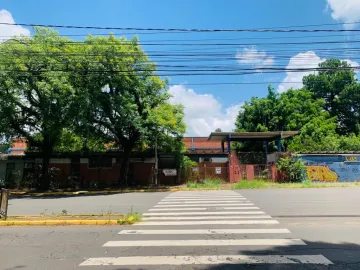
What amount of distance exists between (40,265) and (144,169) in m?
25.3

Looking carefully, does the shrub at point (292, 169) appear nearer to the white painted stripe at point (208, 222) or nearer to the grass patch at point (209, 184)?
the grass patch at point (209, 184)

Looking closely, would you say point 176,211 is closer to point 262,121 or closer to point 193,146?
point 262,121

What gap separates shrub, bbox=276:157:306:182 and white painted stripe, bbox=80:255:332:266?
23.1 meters

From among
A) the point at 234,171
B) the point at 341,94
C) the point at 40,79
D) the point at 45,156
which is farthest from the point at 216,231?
the point at 341,94

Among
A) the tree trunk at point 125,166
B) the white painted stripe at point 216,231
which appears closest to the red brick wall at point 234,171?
the tree trunk at point 125,166

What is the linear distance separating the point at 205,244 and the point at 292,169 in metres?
22.9

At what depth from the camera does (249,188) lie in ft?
77.8

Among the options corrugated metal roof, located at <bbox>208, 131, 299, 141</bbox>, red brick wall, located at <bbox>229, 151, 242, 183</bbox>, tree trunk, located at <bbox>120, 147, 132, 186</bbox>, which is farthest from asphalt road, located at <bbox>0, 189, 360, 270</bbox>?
corrugated metal roof, located at <bbox>208, 131, 299, 141</bbox>

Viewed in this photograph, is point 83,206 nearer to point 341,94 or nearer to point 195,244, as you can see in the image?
point 195,244

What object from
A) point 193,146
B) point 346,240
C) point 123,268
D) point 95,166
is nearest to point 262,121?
point 193,146

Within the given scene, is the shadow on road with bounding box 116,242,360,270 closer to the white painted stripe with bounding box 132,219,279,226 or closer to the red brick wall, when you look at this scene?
the white painted stripe with bounding box 132,219,279,226

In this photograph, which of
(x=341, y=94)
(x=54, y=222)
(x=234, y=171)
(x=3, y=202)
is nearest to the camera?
(x=54, y=222)

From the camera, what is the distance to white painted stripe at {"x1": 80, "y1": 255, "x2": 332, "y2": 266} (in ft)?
18.0

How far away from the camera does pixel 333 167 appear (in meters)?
28.7
